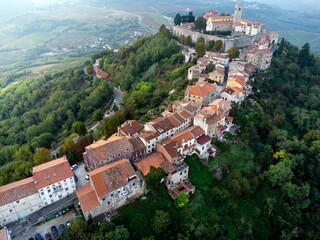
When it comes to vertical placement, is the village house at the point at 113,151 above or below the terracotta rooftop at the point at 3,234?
above

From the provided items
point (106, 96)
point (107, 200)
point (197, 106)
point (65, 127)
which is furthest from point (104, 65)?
point (107, 200)

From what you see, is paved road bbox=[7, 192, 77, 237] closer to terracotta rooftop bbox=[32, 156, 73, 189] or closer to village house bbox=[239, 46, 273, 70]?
terracotta rooftop bbox=[32, 156, 73, 189]

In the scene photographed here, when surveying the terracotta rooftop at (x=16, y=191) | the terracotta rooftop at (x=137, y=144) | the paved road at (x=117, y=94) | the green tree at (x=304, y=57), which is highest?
the terracotta rooftop at (x=16, y=191)

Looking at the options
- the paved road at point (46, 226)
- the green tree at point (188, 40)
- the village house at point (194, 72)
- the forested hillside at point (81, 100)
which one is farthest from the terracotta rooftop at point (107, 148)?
the green tree at point (188, 40)

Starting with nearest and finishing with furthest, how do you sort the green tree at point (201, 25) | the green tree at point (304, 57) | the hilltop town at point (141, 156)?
1. the hilltop town at point (141, 156)
2. the green tree at point (304, 57)
3. the green tree at point (201, 25)

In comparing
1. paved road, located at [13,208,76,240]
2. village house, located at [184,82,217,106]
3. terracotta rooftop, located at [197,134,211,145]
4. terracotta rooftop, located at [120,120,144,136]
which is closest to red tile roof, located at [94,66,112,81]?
village house, located at [184,82,217,106]

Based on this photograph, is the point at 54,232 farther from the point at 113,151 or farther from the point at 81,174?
the point at 113,151

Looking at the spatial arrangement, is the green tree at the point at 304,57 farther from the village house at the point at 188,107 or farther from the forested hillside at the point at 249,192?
the village house at the point at 188,107

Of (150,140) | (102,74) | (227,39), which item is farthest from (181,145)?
(102,74)
